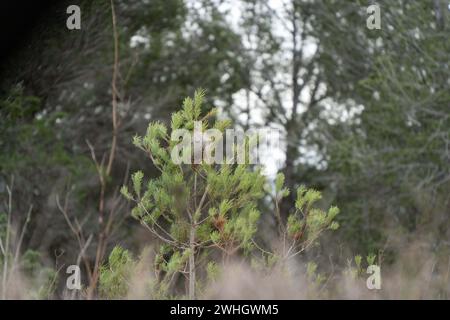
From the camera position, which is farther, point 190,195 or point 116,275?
point 190,195

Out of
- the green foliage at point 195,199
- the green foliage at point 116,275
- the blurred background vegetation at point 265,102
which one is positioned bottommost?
the green foliage at point 116,275

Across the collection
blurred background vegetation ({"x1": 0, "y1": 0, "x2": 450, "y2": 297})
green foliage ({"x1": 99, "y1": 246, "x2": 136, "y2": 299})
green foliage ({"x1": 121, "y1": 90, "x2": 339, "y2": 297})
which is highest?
blurred background vegetation ({"x1": 0, "y1": 0, "x2": 450, "y2": 297})

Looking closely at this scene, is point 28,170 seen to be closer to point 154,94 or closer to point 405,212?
point 154,94

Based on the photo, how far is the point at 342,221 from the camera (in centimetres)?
805

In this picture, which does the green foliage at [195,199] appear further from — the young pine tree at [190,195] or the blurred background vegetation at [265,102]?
the blurred background vegetation at [265,102]

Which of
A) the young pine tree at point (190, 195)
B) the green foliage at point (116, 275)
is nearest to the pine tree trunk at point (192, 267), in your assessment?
the young pine tree at point (190, 195)

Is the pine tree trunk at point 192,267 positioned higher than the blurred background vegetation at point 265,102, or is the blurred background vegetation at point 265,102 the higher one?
the blurred background vegetation at point 265,102

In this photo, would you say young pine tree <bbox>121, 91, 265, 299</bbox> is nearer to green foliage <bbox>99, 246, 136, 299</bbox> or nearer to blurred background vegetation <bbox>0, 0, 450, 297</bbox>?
green foliage <bbox>99, 246, 136, 299</bbox>

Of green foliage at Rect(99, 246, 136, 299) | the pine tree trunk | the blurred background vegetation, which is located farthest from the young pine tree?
the blurred background vegetation

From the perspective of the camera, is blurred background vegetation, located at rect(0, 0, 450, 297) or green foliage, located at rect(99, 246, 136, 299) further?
blurred background vegetation, located at rect(0, 0, 450, 297)

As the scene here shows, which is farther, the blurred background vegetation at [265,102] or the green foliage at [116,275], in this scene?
the blurred background vegetation at [265,102]

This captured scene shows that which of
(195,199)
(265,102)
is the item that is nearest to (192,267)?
(195,199)

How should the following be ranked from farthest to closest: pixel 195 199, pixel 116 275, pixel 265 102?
pixel 265 102
pixel 195 199
pixel 116 275

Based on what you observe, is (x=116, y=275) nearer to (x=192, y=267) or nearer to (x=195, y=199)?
(x=192, y=267)
